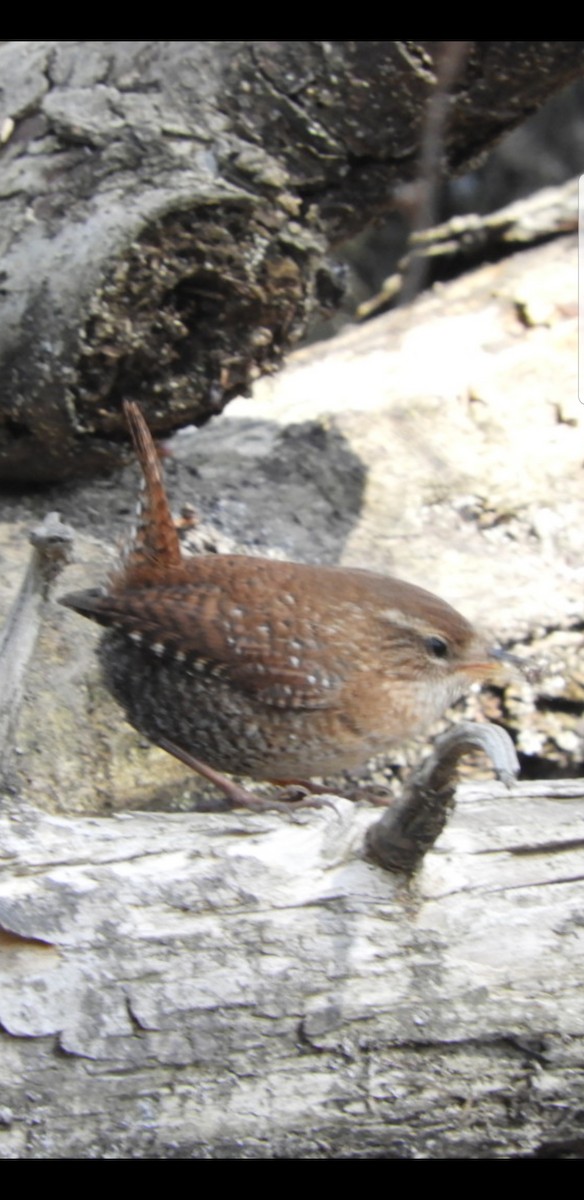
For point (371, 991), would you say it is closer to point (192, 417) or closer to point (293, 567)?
point (293, 567)

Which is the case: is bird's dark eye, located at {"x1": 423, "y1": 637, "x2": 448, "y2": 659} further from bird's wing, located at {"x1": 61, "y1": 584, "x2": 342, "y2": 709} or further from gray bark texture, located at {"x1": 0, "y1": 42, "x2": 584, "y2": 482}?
gray bark texture, located at {"x1": 0, "y1": 42, "x2": 584, "y2": 482}

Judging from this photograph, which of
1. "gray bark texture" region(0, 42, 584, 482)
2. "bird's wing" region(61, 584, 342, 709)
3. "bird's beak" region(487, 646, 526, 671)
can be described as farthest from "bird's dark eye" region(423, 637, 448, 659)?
"gray bark texture" region(0, 42, 584, 482)

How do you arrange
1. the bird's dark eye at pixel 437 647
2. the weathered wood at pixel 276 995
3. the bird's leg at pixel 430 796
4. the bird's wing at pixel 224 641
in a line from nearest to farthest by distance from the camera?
the bird's leg at pixel 430 796, the weathered wood at pixel 276 995, the bird's wing at pixel 224 641, the bird's dark eye at pixel 437 647

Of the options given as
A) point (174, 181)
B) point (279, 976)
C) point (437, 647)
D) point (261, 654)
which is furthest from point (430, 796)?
point (174, 181)

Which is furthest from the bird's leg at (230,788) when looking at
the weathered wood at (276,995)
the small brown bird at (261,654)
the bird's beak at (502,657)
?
the bird's beak at (502,657)

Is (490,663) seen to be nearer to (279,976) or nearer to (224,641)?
(224,641)

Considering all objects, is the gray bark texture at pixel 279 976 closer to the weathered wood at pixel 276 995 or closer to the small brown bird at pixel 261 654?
the weathered wood at pixel 276 995
